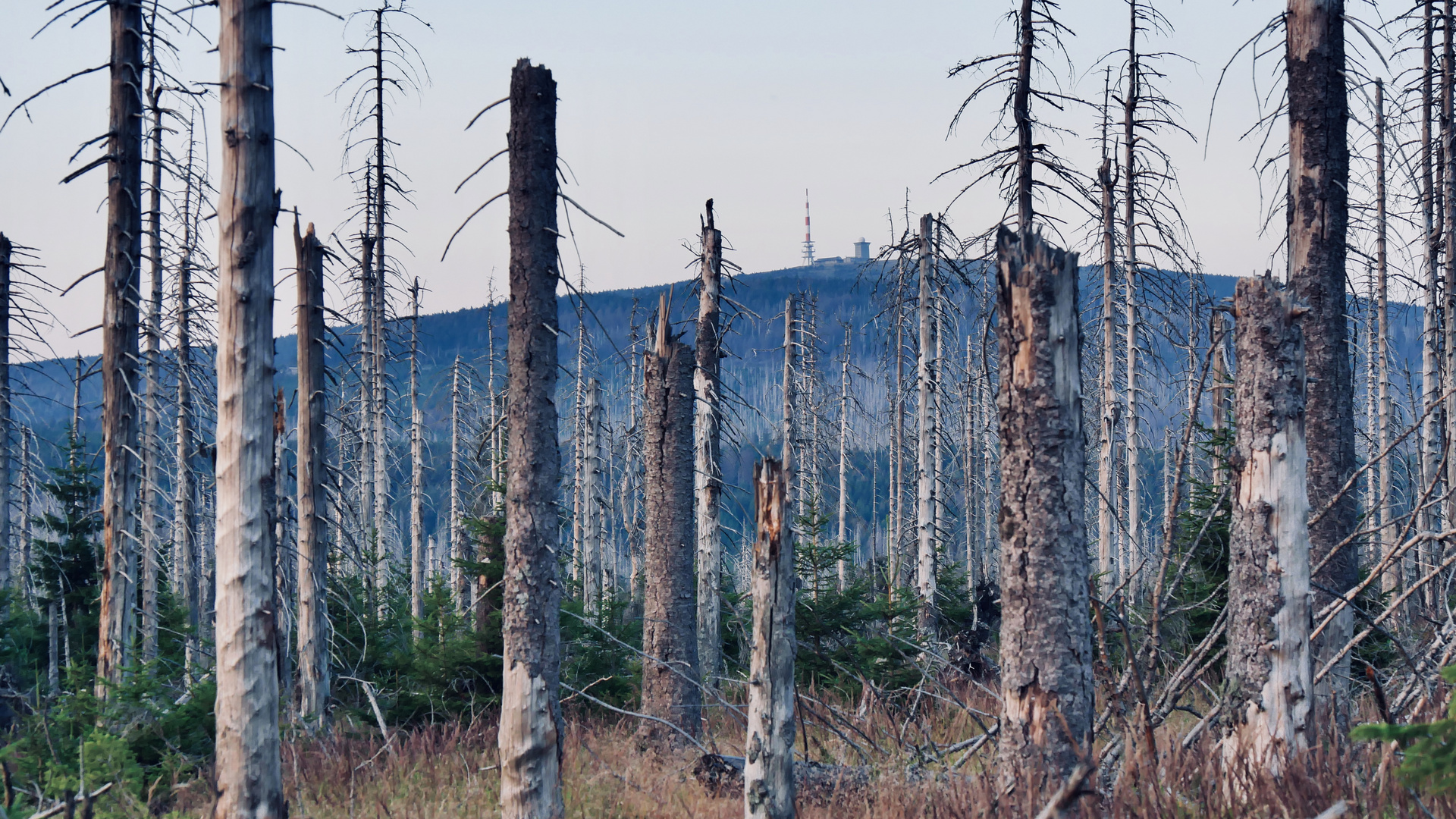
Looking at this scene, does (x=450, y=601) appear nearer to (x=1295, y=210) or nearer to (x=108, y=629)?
(x=108, y=629)

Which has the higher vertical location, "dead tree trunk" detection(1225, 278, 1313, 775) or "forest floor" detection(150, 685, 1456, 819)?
"dead tree trunk" detection(1225, 278, 1313, 775)

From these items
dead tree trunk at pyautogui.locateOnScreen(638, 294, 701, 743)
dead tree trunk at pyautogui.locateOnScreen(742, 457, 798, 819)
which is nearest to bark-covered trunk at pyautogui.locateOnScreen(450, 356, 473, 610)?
dead tree trunk at pyautogui.locateOnScreen(638, 294, 701, 743)

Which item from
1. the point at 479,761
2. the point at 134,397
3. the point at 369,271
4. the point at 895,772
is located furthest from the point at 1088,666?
the point at 369,271

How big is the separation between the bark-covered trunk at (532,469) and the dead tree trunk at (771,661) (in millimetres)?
1867

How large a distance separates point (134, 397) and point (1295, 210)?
11.4m

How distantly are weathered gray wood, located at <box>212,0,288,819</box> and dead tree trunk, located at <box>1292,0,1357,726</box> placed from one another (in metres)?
7.81

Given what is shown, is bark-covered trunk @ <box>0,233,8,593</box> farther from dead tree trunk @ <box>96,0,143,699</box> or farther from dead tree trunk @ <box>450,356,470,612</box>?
dead tree trunk @ <box>450,356,470,612</box>

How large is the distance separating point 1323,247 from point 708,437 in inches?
309

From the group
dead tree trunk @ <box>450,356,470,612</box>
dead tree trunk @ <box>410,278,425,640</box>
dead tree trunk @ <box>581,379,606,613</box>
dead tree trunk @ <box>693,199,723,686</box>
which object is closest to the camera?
dead tree trunk @ <box>693,199,723,686</box>

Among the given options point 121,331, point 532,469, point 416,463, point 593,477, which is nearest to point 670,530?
point 532,469

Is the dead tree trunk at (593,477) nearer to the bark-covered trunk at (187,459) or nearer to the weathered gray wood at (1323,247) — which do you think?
the bark-covered trunk at (187,459)

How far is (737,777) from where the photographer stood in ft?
24.6

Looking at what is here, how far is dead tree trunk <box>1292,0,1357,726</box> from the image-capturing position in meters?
6.97

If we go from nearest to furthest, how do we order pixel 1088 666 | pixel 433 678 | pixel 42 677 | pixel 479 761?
1. pixel 1088 666
2. pixel 479 761
3. pixel 433 678
4. pixel 42 677
